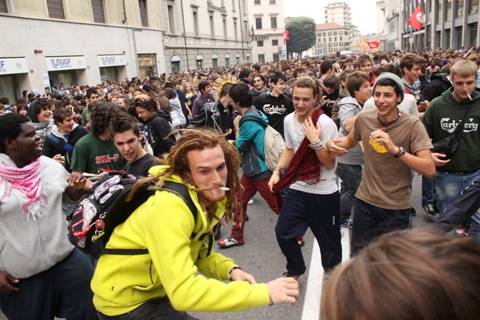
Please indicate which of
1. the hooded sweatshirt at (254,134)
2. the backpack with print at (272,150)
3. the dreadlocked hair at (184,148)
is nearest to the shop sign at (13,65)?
the hooded sweatshirt at (254,134)

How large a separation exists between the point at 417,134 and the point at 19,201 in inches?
110

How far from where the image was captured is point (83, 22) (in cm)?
2375

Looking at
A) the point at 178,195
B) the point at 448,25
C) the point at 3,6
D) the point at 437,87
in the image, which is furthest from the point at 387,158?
the point at 448,25

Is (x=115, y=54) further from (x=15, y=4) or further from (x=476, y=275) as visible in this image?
(x=476, y=275)

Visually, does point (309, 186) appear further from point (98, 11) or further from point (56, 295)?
point (98, 11)

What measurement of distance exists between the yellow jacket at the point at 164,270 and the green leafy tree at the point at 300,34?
337 ft

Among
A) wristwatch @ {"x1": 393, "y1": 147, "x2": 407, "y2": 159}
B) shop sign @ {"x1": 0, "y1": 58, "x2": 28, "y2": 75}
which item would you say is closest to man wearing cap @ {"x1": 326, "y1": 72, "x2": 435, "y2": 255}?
wristwatch @ {"x1": 393, "y1": 147, "x2": 407, "y2": 159}

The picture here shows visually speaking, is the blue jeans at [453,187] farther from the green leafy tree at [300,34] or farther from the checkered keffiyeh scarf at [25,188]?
the green leafy tree at [300,34]

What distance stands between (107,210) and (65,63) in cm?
2253

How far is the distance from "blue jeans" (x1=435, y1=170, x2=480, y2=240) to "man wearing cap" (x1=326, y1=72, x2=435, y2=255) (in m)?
0.86

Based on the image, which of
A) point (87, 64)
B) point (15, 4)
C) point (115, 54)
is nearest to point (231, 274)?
point (15, 4)

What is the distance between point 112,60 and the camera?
26.3 metres

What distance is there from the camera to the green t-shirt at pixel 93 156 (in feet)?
12.8

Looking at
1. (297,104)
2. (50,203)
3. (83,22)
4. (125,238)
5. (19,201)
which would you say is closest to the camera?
(125,238)
